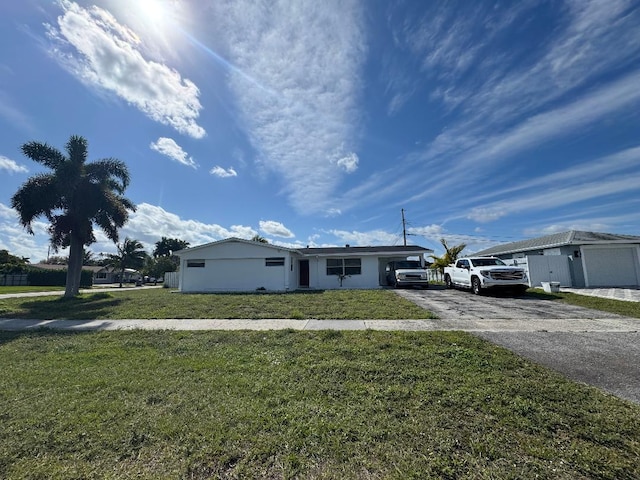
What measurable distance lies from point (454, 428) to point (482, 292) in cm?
1318

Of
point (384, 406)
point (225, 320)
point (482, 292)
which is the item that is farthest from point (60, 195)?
point (482, 292)

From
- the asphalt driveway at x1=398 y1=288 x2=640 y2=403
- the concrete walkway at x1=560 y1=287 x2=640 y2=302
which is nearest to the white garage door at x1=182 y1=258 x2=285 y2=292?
the asphalt driveway at x1=398 y1=288 x2=640 y2=403

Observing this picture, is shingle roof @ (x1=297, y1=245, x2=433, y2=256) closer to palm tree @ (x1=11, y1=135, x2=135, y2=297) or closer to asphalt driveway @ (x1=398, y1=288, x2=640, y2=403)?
asphalt driveway @ (x1=398, y1=288, x2=640, y2=403)

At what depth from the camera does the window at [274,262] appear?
63.0 feet

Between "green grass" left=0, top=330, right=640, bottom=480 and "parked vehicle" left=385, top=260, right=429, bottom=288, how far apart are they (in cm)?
1380

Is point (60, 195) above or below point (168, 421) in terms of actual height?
above

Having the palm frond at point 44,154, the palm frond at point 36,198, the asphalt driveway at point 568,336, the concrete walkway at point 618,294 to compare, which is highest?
the palm frond at point 44,154

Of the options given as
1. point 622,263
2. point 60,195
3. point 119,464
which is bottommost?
point 119,464

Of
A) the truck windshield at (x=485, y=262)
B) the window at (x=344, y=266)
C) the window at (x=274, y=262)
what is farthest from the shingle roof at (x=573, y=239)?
the window at (x=274, y=262)

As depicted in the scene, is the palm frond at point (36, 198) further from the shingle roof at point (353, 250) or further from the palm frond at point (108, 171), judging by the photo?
the shingle roof at point (353, 250)

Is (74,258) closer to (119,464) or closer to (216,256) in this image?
(216,256)

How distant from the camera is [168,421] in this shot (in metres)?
3.03

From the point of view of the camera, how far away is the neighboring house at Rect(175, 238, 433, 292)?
755 inches

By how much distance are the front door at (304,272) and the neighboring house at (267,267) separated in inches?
29.8
